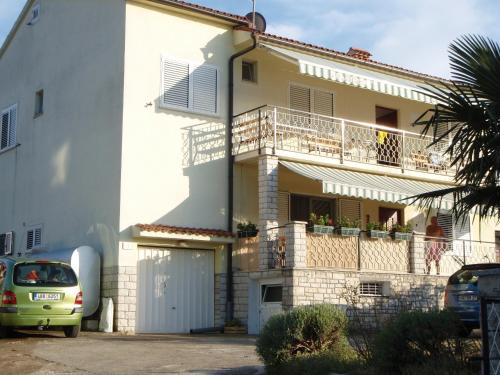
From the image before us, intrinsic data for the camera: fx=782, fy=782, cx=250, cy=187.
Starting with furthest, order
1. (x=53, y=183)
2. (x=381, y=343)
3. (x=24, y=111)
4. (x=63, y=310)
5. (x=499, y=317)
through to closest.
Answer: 1. (x=24, y=111)
2. (x=53, y=183)
3. (x=63, y=310)
4. (x=381, y=343)
5. (x=499, y=317)

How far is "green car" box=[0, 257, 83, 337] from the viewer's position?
53.0 ft

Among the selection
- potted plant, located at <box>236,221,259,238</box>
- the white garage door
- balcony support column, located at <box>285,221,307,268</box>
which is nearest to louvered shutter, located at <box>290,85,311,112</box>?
potted plant, located at <box>236,221,259,238</box>

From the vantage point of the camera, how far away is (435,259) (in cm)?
2272

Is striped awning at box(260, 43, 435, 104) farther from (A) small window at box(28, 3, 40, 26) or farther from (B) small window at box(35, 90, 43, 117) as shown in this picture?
(A) small window at box(28, 3, 40, 26)

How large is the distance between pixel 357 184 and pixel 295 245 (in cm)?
274

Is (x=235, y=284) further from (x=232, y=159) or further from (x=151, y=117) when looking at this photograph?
(x=151, y=117)

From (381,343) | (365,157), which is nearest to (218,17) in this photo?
(365,157)

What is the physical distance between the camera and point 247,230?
21.5 m

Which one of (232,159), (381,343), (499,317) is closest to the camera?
(499,317)

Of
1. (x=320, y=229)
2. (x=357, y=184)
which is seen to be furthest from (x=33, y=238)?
(x=357, y=184)

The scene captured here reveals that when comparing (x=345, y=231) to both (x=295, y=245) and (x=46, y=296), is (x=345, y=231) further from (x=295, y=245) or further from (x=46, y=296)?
(x=46, y=296)

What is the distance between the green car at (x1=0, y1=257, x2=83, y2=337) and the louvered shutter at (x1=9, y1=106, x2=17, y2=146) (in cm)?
1051

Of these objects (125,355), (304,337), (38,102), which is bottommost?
(125,355)

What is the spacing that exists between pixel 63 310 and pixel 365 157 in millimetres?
10729
